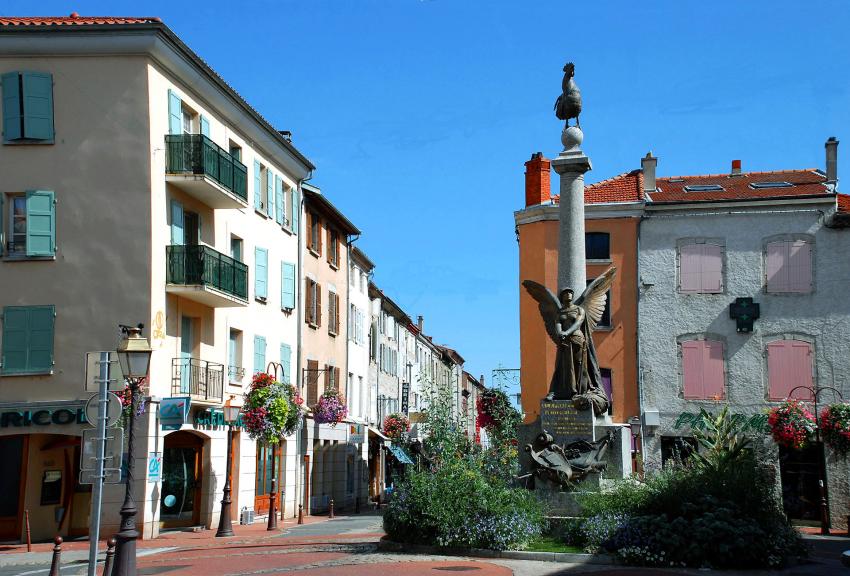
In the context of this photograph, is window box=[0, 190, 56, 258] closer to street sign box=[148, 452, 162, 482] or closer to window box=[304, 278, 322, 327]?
street sign box=[148, 452, 162, 482]

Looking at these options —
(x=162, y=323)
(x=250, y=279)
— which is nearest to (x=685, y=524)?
(x=162, y=323)

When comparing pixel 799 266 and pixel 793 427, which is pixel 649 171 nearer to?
pixel 799 266

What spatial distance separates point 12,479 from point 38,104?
892cm

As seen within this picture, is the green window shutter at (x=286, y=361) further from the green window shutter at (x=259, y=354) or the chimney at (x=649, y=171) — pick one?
the chimney at (x=649, y=171)

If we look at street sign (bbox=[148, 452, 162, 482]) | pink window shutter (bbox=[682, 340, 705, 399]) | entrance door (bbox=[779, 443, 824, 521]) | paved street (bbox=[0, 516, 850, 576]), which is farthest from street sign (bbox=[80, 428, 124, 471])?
pink window shutter (bbox=[682, 340, 705, 399])

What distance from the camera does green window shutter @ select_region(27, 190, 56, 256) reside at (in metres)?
23.5

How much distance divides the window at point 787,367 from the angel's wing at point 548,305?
1832 cm

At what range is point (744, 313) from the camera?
111ft

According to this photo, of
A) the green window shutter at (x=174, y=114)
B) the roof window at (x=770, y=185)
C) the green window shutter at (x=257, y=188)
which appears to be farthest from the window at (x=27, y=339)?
the roof window at (x=770, y=185)

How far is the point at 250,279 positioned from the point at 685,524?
18.8m

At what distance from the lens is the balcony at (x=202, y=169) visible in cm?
2452

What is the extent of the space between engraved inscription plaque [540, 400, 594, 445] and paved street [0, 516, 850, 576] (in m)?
3.01

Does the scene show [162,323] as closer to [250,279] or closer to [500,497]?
[250,279]

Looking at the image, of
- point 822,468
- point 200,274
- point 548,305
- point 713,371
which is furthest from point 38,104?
point 822,468
